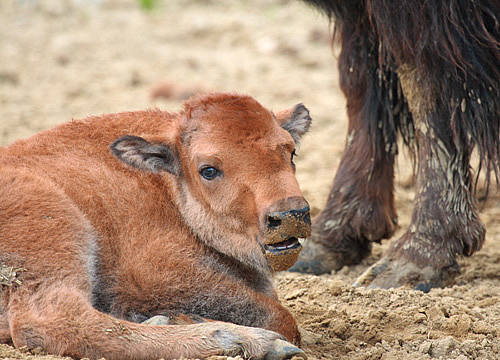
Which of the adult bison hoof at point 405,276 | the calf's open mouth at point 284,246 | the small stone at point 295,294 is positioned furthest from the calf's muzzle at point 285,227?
the adult bison hoof at point 405,276

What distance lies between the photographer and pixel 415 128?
4844 millimetres

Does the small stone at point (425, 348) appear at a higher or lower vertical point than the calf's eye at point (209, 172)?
lower

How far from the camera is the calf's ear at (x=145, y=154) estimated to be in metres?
3.81

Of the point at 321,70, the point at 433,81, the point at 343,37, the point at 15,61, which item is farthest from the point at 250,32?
the point at 433,81

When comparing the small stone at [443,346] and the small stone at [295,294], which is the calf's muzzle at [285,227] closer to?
the small stone at [443,346]

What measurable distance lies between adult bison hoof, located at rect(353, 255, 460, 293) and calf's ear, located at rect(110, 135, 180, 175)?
4.61 feet

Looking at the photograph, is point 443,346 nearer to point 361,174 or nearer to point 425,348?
point 425,348

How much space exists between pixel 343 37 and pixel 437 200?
1272 mm

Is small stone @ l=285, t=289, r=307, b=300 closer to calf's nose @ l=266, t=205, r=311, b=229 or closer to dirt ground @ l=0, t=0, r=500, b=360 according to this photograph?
dirt ground @ l=0, t=0, r=500, b=360

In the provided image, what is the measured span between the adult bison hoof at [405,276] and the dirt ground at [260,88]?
129mm

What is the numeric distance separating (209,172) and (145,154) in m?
0.37

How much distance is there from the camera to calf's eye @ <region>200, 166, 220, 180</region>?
3.72m

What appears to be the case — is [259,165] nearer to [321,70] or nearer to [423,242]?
[423,242]

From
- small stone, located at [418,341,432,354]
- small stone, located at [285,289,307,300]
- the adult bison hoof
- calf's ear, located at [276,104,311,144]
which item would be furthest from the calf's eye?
the adult bison hoof
